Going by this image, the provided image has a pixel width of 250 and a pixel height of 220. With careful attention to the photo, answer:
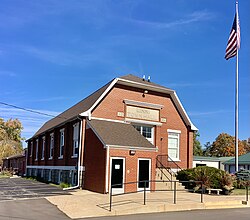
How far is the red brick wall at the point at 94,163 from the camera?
2092 centimetres

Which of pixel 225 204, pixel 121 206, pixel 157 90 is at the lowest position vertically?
pixel 225 204

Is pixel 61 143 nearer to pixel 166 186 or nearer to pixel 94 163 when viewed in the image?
pixel 94 163

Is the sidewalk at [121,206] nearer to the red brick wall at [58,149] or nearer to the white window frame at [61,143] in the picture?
the red brick wall at [58,149]

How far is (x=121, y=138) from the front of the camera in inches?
875

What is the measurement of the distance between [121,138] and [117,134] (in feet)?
1.95

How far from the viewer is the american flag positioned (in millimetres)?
27656

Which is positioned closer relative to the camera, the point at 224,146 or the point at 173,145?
the point at 173,145

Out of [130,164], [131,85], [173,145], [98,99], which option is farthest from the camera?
[173,145]

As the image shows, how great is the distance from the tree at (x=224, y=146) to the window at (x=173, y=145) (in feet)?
179

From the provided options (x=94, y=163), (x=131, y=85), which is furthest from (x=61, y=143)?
(x=94, y=163)

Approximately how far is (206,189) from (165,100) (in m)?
9.14

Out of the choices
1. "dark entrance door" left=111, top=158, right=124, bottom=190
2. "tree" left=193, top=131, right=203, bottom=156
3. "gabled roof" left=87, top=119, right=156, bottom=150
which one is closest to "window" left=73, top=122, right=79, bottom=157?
"gabled roof" left=87, top=119, right=156, bottom=150

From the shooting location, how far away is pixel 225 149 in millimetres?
80375

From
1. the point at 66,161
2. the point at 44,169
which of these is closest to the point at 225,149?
the point at 44,169
